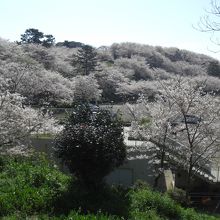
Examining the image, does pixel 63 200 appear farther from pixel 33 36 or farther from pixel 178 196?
pixel 33 36

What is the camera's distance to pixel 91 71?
5491 cm

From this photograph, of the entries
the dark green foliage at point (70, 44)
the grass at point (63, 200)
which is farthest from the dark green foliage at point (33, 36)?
the grass at point (63, 200)

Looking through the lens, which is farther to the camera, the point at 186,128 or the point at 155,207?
the point at 186,128

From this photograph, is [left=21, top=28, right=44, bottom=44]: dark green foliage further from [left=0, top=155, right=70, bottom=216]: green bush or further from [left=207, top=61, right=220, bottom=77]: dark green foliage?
[left=0, top=155, right=70, bottom=216]: green bush

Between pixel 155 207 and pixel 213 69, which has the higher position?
pixel 213 69

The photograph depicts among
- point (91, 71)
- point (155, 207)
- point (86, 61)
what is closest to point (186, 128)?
point (155, 207)

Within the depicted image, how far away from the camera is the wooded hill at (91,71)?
3575cm

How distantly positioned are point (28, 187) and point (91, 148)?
1.79 meters

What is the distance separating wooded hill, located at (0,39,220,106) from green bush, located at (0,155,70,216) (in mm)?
11122

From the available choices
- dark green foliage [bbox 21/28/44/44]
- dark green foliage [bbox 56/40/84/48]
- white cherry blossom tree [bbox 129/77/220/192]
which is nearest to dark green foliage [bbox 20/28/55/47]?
dark green foliage [bbox 21/28/44/44]

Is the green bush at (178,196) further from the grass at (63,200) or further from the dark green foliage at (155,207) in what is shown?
the dark green foliage at (155,207)

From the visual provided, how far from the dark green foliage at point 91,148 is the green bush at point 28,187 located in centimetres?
66

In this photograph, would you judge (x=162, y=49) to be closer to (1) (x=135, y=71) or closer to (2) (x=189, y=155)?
(1) (x=135, y=71)

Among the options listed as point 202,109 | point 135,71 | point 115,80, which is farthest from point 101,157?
point 135,71
